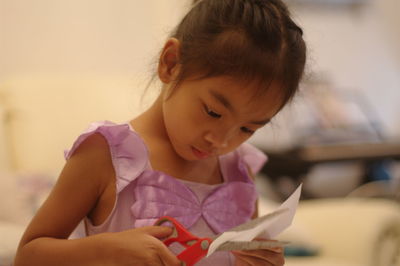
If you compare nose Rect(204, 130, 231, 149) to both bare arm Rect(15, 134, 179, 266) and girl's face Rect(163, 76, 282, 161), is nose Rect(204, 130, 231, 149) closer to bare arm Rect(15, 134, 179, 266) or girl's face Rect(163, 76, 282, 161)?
girl's face Rect(163, 76, 282, 161)

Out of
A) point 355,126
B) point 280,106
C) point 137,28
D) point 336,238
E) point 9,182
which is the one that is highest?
point 280,106

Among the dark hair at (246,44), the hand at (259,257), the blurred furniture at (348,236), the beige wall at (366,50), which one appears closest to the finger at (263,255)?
the hand at (259,257)

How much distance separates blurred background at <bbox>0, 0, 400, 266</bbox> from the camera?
5.33 feet

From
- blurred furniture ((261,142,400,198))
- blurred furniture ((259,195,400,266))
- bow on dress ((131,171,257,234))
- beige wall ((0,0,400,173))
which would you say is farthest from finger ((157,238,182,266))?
blurred furniture ((261,142,400,198))

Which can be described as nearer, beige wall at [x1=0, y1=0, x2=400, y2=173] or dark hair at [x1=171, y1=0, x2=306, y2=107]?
dark hair at [x1=171, y1=0, x2=306, y2=107]

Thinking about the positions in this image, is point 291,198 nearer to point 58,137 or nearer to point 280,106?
point 280,106

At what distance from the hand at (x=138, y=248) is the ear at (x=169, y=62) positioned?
9.3 inches

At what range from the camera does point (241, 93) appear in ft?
2.59

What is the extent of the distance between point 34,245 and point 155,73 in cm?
32

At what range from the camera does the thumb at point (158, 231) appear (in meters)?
0.75

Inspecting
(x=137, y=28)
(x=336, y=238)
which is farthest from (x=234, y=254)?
(x=137, y=28)

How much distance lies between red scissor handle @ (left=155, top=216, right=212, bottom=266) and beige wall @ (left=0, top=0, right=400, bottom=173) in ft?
1.03

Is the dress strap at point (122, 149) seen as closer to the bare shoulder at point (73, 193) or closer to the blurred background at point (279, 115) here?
the bare shoulder at point (73, 193)

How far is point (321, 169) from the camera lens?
347 cm
